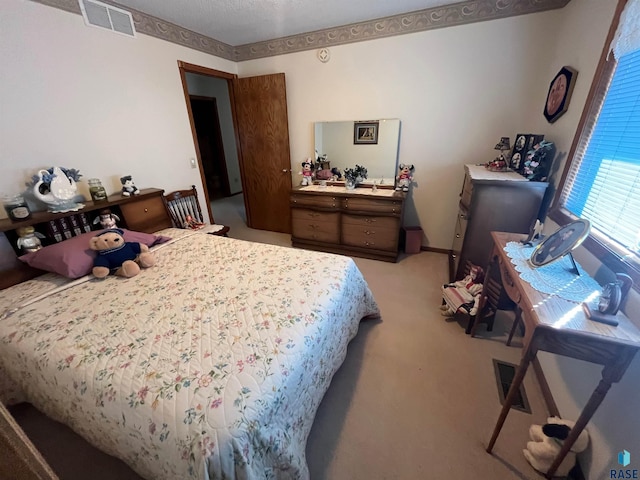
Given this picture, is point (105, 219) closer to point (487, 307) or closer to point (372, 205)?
point (372, 205)

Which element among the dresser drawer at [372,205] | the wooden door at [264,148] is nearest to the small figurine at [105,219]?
the wooden door at [264,148]

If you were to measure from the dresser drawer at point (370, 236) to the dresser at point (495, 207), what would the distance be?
2.63ft

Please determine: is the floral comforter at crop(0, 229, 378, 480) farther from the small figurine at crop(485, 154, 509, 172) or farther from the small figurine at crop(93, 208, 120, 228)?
the small figurine at crop(485, 154, 509, 172)

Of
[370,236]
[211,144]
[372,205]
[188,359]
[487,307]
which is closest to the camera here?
[188,359]

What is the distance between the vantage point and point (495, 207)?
1.93 meters

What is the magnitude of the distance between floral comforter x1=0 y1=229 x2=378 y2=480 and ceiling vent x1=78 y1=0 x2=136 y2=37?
6.55ft

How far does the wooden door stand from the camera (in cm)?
316

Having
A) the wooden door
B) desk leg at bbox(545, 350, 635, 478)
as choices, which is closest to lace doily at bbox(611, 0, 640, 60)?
desk leg at bbox(545, 350, 635, 478)

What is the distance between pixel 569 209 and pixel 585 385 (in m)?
1.07

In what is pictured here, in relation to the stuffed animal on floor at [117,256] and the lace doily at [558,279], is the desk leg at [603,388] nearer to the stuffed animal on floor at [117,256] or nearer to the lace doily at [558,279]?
the lace doily at [558,279]

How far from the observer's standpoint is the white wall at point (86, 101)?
167 cm

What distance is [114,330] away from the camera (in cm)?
115

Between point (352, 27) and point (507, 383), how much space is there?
3364 mm

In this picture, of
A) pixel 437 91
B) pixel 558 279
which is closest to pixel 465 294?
pixel 558 279
